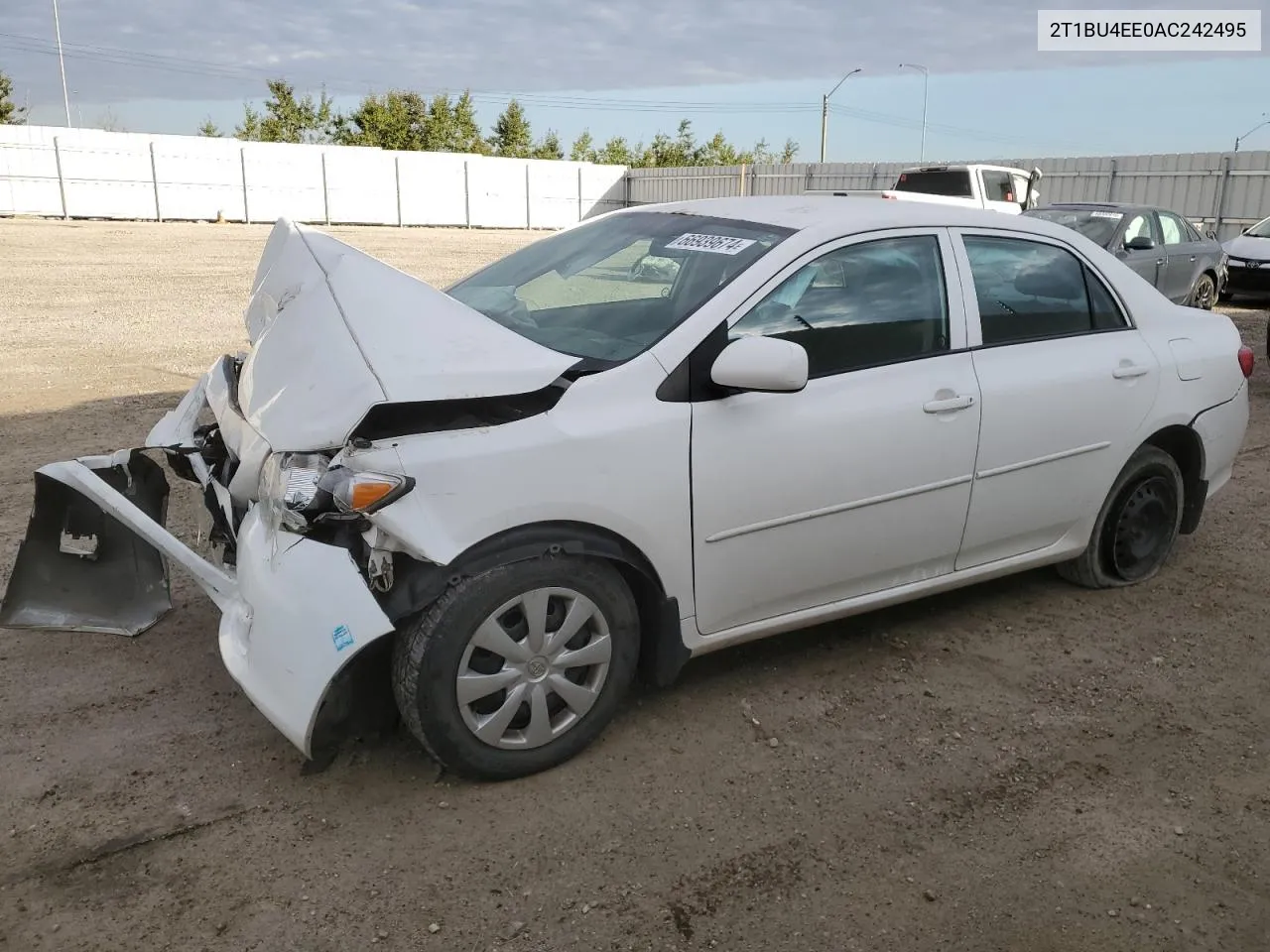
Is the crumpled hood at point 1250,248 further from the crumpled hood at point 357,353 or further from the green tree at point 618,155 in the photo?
the green tree at point 618,155

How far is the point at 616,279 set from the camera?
13.0 feet

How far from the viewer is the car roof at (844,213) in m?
3.77

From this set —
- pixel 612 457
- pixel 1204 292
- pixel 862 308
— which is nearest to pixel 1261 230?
pixel 1204 292

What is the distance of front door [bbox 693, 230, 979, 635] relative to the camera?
332cm

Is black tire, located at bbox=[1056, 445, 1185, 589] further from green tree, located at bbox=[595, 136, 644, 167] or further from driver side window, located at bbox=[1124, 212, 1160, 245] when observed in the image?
green tree, located at bbox=[595, 136, 644, 167]

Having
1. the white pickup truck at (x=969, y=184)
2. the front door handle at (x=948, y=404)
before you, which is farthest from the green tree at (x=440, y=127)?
the front door handle at (x=948, y=404)

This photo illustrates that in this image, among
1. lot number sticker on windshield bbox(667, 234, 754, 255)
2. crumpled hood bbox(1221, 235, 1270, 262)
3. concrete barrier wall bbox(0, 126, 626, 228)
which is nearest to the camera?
lot number sticker on windshield bbox(667, 234, 754, 255)

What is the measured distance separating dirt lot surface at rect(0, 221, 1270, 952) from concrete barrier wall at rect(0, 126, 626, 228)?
106ft

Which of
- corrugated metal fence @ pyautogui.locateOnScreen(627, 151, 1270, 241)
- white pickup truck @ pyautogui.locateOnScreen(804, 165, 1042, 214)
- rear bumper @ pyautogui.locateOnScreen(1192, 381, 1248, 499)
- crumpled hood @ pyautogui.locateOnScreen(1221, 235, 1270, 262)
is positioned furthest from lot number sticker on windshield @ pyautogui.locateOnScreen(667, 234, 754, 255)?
corrugated metal fence @ pyautogui.locateOnScreen(627, 151, 1270, 241)

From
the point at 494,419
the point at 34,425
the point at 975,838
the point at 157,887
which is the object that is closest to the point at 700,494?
the point at 494,419

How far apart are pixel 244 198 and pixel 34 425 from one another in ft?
99.7

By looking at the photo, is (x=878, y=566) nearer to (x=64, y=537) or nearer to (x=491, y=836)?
(x=491, y=836)

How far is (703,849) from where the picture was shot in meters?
2.89

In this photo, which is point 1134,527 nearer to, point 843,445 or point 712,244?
point 843,445
